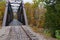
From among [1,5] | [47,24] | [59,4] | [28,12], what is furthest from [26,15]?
[59,4]

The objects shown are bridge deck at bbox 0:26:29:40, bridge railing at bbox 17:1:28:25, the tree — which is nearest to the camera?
the tree

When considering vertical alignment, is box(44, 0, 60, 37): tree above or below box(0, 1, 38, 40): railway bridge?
above

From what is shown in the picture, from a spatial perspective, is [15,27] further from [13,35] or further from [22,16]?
[22,16]

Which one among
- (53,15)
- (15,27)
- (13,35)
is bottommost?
(15,27)

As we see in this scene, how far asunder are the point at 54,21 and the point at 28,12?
24135 millimetres

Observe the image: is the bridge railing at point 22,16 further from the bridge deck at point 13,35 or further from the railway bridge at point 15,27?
the bridge deck at point 13,35

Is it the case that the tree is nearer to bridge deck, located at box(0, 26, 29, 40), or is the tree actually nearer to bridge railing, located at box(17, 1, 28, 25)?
bridge deck, located at box(0, 26, 29, 40)

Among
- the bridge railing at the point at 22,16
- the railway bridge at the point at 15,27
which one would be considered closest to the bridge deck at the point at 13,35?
the railway bridge at the point at 15,27

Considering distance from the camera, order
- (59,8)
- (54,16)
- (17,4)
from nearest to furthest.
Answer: (59,8) → (54,16) → (17,4)

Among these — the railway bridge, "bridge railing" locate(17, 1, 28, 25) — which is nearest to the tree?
the railway bridge

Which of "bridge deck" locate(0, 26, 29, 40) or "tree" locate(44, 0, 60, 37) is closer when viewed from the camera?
"tree" locate(44, 0, 60, 37)

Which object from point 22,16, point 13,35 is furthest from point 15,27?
point 22,16

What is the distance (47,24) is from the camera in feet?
54.1

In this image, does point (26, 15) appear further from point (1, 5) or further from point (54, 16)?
point (54, 16)
